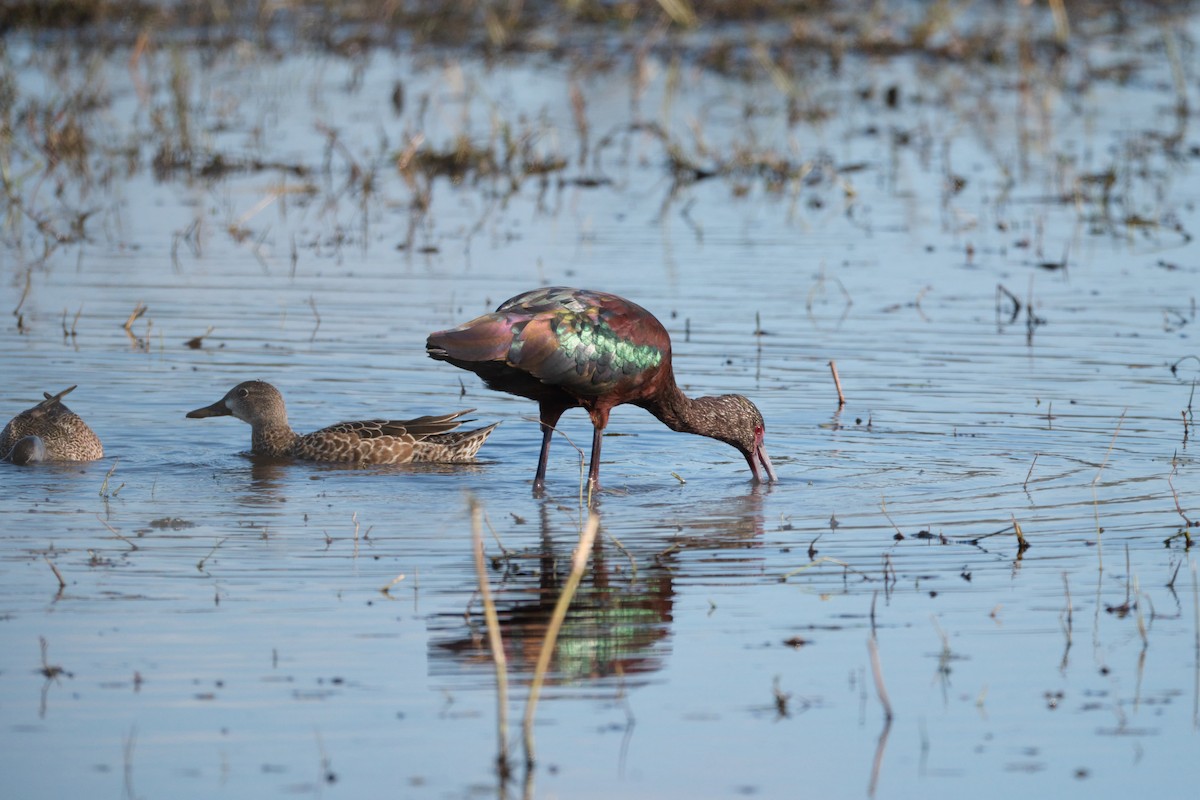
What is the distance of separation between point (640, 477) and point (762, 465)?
63 centimetres

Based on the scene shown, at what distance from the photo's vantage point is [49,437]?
9.48m

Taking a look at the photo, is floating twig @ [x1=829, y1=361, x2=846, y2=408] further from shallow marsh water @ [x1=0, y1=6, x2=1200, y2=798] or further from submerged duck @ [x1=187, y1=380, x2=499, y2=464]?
submerged duck @ [x1=187, y1=380, x2=499, y2=464]

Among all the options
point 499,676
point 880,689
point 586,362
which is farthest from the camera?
point 586,362

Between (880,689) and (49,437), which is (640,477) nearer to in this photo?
(49,437)

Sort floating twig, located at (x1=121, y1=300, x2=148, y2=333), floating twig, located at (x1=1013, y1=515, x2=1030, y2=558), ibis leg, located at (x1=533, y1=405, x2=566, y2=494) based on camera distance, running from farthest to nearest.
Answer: floating twig, located at (x1=121, y1=300, x2=148, y2=333) < ibis leg, located at (x1=533, y1=405, x2=566, y2=494) < floating twig, located at (x1=1013, y1=515, x2=1030, y2=558)

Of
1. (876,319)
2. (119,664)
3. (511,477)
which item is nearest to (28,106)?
(876,319)

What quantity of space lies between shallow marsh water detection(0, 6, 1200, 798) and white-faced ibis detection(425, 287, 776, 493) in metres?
0.29

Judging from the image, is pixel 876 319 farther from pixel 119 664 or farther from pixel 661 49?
pixel 661 49

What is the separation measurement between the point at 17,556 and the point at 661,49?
66.2 feet

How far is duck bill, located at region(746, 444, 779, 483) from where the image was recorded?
960cm

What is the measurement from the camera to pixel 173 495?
8.90 metres

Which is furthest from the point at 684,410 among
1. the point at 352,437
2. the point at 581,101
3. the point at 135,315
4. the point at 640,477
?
the point at 581,101

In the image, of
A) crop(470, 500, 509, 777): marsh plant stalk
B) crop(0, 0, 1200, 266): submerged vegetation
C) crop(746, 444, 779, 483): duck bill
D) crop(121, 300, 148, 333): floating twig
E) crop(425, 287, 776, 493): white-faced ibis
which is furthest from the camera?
crop(0, 0, 1200, 266): submerged vegetation

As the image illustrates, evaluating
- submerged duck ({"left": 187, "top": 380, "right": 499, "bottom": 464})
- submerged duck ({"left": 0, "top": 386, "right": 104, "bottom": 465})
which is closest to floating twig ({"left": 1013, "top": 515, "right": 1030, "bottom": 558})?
submerged duck ({"left": 187, "top": 380, "right": 499, "bottom": 464})
